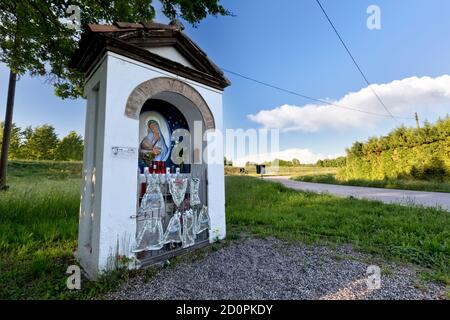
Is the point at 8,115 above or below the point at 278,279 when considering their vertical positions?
above

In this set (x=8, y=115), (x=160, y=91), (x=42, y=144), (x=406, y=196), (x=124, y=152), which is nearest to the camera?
(x=124, y=152)

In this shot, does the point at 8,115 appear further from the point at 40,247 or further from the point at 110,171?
the point at 110,171

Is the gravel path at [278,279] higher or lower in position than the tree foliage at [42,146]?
lower

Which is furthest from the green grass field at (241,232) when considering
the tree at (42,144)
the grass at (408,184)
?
the tree at (42,144)

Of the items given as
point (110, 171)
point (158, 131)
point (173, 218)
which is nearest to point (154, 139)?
point (158, 131)

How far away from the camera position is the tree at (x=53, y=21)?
4535 millimetres

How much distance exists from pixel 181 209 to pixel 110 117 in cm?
185

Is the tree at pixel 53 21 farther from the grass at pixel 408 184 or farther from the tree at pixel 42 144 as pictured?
the tree at pixel 42 144

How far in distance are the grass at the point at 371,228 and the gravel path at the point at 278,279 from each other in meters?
0.54

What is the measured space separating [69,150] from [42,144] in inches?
176

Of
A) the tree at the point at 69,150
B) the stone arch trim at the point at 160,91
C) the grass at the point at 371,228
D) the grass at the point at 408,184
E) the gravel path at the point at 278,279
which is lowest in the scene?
the gravel path at the point at 278,279

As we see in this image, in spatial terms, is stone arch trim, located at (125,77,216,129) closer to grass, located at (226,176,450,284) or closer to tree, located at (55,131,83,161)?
grass, located at (226,176,450,284)

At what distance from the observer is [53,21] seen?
187 inches
